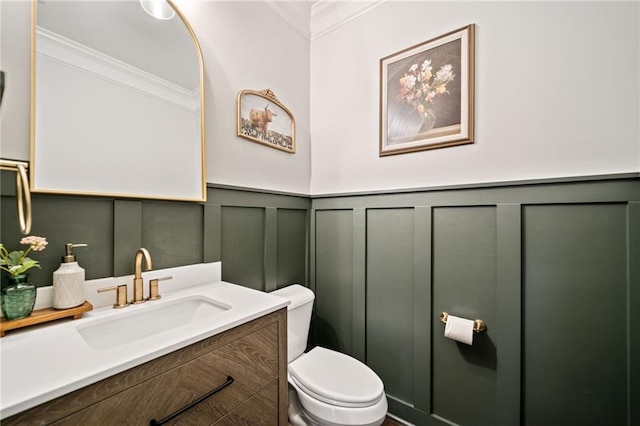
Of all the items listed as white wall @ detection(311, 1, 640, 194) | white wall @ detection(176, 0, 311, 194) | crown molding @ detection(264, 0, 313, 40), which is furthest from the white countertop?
crown molding @ detection(264, 0, 313, 40)

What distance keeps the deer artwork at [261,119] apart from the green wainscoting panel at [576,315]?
1442 millimetres

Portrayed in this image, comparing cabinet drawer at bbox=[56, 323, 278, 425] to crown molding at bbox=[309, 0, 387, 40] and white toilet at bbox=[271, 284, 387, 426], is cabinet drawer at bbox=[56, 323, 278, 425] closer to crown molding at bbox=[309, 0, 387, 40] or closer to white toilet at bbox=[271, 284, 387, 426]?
white toilet at bbox=[271, 284, 387, 426]

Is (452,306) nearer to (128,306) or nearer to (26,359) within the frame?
(128,306)

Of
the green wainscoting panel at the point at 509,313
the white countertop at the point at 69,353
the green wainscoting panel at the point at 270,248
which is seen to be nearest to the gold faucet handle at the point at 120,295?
the white countertop at the point at 69,353

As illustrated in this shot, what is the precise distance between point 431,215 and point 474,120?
1.71ft

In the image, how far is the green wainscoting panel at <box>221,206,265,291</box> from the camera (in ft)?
4.68

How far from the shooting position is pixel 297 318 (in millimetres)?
1488

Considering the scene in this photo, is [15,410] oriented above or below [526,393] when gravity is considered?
above

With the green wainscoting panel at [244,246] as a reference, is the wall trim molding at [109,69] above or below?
above

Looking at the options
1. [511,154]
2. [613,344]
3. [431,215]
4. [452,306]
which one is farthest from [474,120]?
[613,344]

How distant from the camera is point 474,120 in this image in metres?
1.33

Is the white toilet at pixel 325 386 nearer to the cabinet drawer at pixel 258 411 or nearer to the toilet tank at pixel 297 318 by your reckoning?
the toilet tank at pixel 297 318

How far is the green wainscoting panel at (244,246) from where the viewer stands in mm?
1427

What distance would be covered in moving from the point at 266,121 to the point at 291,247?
2.73 feet
